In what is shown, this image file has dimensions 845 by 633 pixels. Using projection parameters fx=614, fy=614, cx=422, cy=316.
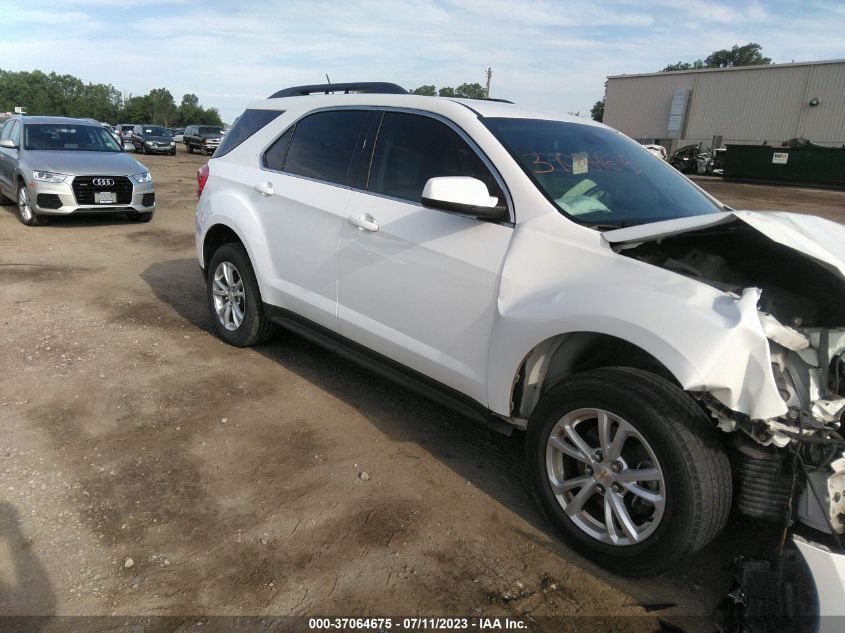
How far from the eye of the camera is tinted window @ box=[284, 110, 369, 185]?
3818 millimetres

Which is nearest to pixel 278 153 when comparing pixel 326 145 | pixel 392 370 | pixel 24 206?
pixel 326 145

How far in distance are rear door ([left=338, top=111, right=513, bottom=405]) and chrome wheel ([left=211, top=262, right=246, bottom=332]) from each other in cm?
135

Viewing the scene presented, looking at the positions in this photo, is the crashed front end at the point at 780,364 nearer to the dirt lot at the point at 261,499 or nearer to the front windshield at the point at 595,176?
the front windshield at the point at 595,176

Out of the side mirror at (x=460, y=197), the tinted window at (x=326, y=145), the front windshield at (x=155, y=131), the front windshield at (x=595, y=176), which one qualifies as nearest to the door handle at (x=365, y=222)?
the tinted window at (x=326, y=145)

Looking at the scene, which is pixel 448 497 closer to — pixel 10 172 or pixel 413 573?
pixel 413 573

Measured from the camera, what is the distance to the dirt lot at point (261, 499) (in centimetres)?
243

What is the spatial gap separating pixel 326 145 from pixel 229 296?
1.55 m

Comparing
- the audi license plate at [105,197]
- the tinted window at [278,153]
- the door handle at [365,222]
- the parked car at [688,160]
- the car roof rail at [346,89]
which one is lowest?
the audi license plate at [105,197]

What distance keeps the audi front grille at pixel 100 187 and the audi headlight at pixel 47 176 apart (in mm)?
221

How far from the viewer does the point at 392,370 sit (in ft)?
11.5

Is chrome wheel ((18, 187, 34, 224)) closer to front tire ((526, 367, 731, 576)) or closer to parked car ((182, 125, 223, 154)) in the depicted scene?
front tire ((526, 367, 731, 576))

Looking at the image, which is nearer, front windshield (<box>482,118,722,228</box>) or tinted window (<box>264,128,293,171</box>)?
→ front windshield (<box>482,118,722,228</box>)

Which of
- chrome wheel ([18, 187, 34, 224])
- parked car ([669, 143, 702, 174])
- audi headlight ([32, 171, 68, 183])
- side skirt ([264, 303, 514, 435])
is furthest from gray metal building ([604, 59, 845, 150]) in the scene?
side skirt ([264, 303, 514, 435])

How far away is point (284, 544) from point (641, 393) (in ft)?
5.38
